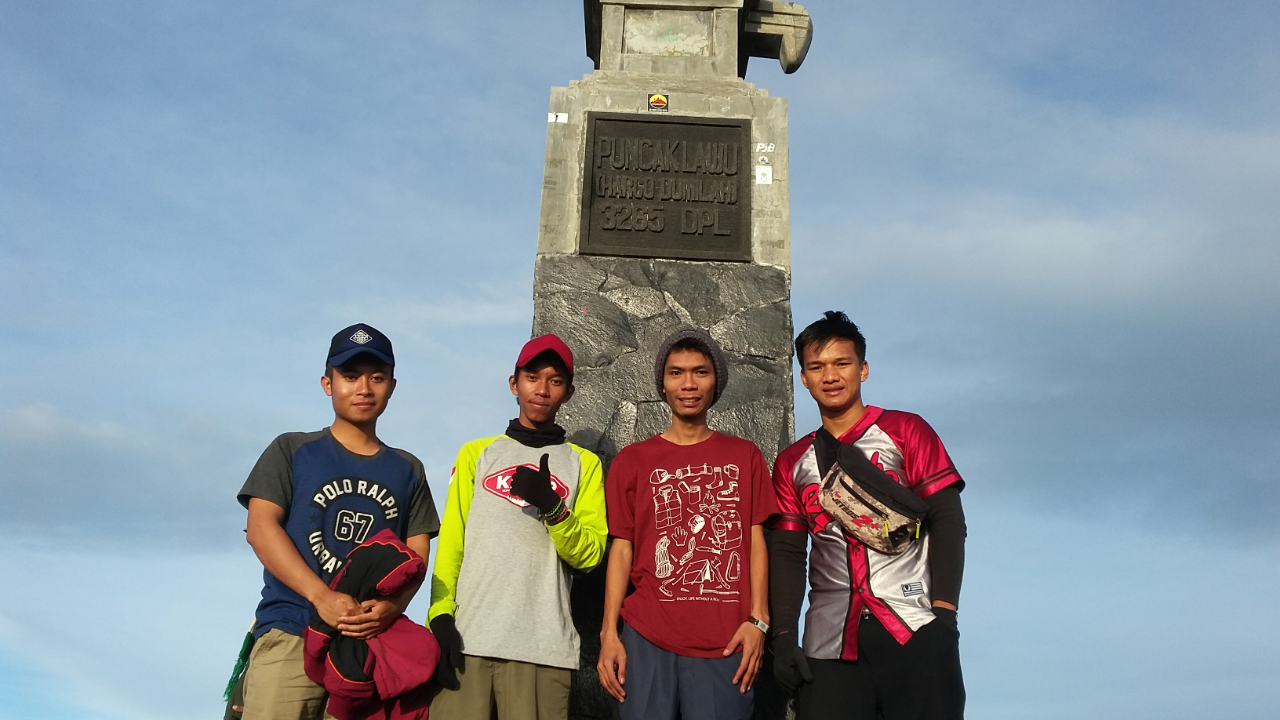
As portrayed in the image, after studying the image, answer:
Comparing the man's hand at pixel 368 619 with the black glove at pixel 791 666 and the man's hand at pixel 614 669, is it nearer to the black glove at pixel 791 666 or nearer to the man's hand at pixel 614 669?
the man's hand at pixel 614 669

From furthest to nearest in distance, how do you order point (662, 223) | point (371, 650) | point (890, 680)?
point (662, 223) < point (890, 680) < point (371, 650)

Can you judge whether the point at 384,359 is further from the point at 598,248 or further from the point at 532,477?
the point at 598,248

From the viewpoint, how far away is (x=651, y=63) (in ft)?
19.2

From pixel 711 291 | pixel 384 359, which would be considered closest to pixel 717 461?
pixel 384 359

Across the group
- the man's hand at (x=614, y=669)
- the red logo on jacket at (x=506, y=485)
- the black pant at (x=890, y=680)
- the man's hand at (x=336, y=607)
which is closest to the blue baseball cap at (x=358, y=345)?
the red logo on jacket at (x=506, y=485)

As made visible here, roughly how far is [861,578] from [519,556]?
1.08m

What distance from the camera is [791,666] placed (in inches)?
126

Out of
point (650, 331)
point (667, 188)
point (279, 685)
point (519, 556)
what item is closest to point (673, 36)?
point (667, 188)

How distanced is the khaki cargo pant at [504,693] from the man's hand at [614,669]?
14 cm

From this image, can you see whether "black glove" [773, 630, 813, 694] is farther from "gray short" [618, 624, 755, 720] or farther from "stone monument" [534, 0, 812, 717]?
"stone monument" [534, 0, 812, 717]

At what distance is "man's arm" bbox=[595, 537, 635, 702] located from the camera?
3.20m

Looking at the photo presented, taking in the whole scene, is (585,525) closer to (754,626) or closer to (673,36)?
(754,626)

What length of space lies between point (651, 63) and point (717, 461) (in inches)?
120

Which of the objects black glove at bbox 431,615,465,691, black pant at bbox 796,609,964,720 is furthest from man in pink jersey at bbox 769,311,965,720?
black glove at bbox 431,615,465,691
